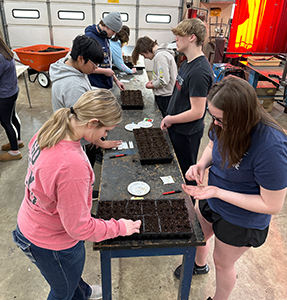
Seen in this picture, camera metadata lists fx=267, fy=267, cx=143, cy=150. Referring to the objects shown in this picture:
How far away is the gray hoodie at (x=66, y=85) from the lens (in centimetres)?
205

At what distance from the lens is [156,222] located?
1564mm

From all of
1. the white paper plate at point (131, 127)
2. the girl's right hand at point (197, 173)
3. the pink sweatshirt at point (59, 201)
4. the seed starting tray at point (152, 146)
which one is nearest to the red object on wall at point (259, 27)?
the white paper plate at point (131, 127)

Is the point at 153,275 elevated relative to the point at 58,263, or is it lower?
lower

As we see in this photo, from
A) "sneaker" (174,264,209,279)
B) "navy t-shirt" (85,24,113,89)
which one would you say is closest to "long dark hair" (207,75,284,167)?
"sneaker" (174,264,209,279)

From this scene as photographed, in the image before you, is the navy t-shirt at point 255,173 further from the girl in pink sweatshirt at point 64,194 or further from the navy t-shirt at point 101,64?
the navy t-shirt at point 101,64

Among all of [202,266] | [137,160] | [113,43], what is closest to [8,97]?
[113,43]

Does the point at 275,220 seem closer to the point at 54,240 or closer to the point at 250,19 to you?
the point at 54,240

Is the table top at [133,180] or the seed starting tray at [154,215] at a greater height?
the seed starting tray at [154,215]

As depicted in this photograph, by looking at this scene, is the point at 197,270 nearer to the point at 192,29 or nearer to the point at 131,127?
the point at 131,127

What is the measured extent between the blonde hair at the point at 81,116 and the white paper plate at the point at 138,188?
721 mm

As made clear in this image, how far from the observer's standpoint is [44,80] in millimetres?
6488

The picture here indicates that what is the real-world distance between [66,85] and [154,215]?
3.90ft

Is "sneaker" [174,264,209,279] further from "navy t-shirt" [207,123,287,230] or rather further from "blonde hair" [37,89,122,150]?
"blonde hair" [37,89,122,150]

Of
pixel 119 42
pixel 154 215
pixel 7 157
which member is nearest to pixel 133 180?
pixel 154 215
